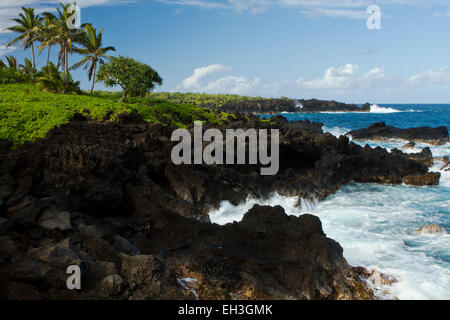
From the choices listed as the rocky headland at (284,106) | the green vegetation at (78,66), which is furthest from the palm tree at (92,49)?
the rocky headland at (284,106)

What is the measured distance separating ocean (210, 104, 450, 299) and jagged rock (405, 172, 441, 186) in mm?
445

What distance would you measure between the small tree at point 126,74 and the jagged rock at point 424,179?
77.9 ft

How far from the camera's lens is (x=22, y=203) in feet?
29.5

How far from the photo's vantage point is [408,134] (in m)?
43.0

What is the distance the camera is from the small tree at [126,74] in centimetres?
3306

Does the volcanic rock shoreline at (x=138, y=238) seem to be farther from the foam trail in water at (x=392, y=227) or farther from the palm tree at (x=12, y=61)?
the palm tree at (x=12, y=61)

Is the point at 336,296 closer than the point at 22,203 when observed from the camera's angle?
Yes

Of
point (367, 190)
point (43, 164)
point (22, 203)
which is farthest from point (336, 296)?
point (367, 190)

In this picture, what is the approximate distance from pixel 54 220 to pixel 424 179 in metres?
20.0

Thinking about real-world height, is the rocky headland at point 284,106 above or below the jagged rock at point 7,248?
above

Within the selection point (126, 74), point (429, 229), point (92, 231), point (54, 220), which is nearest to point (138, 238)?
point (92, 231)

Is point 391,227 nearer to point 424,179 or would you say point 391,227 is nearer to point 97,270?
point 424,179
